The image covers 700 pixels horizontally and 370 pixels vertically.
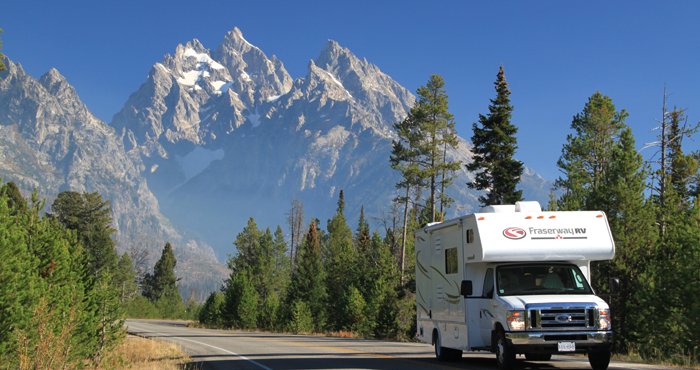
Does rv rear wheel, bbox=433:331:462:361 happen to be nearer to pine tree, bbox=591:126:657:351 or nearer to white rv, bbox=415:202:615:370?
white rv, bbox=415:202:615:370

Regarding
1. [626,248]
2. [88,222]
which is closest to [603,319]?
[626,248]

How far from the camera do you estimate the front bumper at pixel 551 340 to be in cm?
1519

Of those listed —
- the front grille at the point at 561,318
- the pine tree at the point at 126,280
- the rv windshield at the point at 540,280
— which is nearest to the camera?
the front grille at the point at 561,318

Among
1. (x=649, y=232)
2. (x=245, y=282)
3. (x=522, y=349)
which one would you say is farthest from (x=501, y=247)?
(x=245, y=282)

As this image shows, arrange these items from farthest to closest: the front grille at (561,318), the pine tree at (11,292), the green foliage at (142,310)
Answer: the green foliage at (142,310) → the front grille at (561,318) → the pine tree at (11,292)

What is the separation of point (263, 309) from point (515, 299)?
156 feet

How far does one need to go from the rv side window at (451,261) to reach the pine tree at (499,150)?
31491mm

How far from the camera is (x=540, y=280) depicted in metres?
16.5

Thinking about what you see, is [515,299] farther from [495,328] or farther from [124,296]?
[124,296]

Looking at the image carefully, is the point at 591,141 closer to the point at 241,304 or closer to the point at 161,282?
the point at 241,304

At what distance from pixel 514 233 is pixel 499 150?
33.9m

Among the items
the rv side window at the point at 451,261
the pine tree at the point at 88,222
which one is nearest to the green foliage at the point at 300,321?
the rv side window at the point at 451,261

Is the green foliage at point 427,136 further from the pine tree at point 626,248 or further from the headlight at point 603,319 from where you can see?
the headlight at point 603,319

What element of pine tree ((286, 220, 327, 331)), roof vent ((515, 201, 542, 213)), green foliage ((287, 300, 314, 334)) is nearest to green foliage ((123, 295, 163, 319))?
pine tree ((286, 220, 327, 331))
